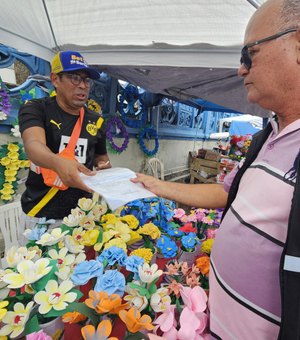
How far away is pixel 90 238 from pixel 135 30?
1795 millimetres

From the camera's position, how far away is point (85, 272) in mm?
679

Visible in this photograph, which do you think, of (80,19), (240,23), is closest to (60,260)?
(240,23)

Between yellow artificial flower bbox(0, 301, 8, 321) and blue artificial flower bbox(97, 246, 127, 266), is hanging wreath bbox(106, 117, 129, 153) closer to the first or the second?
blue artificial flower bbox(97, 246, 127, 266)

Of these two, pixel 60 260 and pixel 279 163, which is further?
pixel 60 260

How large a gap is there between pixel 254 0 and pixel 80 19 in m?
1.38

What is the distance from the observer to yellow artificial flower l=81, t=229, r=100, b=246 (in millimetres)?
916

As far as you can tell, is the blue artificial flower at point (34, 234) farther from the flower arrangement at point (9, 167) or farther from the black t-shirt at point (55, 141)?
the flower arrangement at point (9, 167)

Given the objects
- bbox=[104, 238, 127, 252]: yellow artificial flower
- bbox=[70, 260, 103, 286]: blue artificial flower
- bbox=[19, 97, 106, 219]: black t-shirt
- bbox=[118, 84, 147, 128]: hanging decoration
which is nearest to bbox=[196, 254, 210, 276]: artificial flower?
bbox=[104, 238, 127, 252]: yellow artificial flower

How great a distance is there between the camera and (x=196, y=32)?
72.1 inches

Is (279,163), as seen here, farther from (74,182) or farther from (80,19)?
(80,19)

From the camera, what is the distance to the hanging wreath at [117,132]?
3.71 metres

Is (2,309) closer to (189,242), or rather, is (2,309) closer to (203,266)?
(203,266)

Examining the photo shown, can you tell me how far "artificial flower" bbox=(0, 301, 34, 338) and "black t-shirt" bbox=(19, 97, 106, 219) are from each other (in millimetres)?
1032

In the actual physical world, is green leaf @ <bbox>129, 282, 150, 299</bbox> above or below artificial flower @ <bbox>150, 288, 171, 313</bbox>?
above
